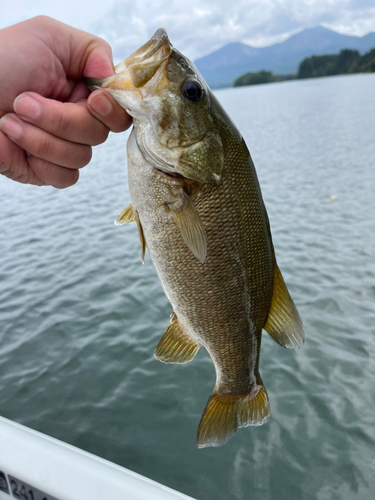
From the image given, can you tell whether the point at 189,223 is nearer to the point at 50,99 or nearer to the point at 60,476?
the point at 50,99

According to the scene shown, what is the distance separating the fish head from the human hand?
168 millimetres

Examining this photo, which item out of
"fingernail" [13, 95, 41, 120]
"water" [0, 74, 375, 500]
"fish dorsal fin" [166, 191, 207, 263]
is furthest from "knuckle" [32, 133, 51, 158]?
"water" [0, 74, 375, 500]

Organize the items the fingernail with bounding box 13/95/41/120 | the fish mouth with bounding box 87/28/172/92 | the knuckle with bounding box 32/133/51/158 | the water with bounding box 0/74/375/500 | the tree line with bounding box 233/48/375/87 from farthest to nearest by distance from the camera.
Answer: the tree line with bounding box 233/48/375/87 < the water with bounding box 0/74/375/500 < the knuckle with bounding box 32/133/51/158 < the fingernail with bounding box 13/95/41/120 < the fish mouth with bounding box 87/28/172/92

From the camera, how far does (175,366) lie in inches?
210

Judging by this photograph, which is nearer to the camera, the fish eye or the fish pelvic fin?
the fish eye

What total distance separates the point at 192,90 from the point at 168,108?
13 centimetres

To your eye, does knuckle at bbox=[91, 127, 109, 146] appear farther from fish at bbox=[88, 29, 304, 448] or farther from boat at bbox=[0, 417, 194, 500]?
boat at bbox=[0, 417, 194, 500]

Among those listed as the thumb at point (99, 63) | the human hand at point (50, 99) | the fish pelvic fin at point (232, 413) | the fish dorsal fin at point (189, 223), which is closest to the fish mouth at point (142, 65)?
the human hand at point (50, 99)

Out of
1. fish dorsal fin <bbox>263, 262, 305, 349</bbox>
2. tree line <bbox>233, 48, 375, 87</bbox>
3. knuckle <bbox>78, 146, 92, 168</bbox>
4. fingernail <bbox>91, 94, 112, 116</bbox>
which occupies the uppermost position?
tree line <bbox>233, 48, 375, 87</bbox>

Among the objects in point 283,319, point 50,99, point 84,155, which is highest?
point 50,99

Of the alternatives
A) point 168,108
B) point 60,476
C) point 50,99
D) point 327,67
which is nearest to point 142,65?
point 168,108

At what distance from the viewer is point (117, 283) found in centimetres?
759

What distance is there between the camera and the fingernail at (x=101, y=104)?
1805 millimetres

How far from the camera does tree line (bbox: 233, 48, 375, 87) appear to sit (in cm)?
9481
